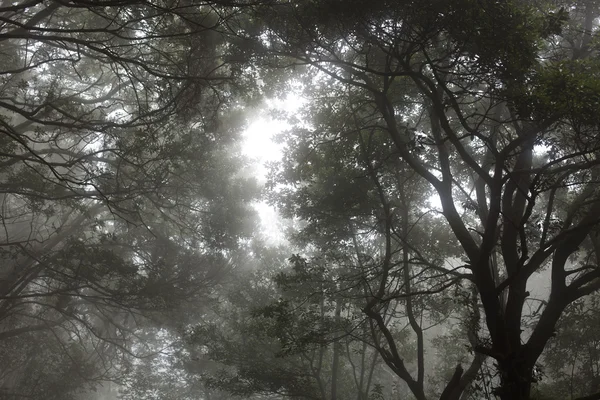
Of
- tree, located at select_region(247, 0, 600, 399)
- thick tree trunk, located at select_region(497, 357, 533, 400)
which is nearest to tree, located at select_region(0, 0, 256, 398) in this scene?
tree, located at select_region(247, 0, 600, 399)

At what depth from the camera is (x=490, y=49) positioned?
4859mm

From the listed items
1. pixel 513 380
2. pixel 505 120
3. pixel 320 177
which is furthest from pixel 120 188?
pixel 513 380

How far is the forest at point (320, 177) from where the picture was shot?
4.79m

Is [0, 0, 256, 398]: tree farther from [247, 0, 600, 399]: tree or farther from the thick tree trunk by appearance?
the thick tree trunk

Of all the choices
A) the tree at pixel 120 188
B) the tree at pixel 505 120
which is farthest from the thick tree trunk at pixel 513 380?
the tree at pixel 120 188

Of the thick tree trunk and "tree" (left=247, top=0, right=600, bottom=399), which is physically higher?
"tree" (left=247, top=0, right=600, bottom=399)

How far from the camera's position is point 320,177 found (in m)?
9.38

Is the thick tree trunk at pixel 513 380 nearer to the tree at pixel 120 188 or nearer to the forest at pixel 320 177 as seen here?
the forest at pixel 320 177

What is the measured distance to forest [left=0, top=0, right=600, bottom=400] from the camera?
479 centimetres

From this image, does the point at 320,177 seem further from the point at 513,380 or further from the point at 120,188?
the point at 513,380

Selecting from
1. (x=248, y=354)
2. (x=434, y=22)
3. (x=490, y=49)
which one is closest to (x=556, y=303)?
(x=490, y=49)

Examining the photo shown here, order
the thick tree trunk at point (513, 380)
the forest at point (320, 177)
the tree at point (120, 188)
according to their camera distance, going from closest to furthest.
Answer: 1. the thick tree trunk at point (513, 380)
2. the forest at point (320, 177)
3. the tree at point (120, 188)

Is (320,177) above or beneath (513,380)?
above

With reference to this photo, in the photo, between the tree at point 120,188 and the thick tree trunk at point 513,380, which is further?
the tree at point 120,188
